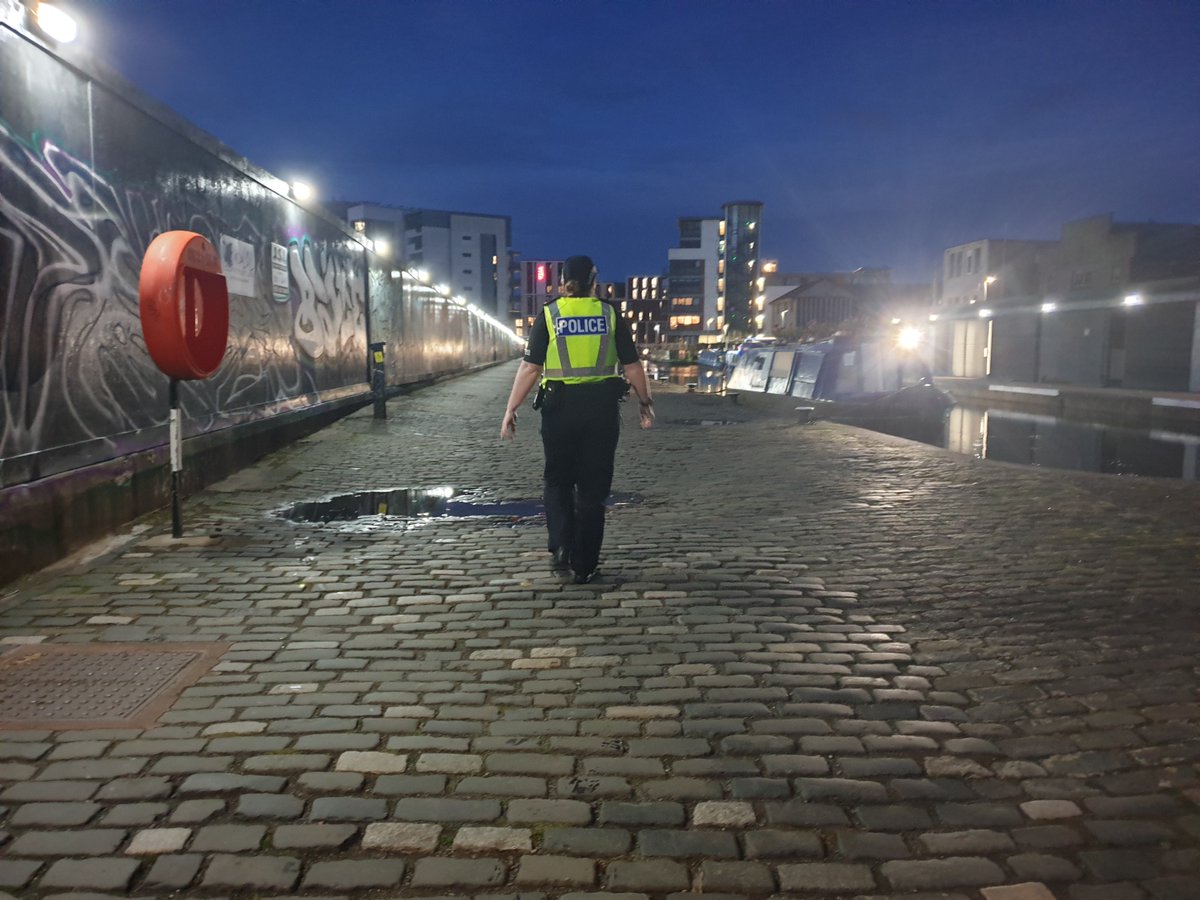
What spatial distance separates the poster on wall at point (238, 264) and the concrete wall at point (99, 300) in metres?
0.04

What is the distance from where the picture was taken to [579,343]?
17.9ft

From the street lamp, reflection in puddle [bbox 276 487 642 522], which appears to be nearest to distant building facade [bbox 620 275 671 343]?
the street lamp

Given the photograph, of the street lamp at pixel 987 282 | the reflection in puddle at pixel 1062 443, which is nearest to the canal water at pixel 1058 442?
the reflection in puddle at pixel 1062 443

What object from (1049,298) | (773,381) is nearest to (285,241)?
(773,381)

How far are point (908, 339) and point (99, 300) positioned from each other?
59.1 ft

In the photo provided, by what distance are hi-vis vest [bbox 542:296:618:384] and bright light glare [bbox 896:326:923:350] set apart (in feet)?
55.4

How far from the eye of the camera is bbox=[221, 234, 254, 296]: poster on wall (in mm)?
10203

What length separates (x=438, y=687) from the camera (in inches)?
154

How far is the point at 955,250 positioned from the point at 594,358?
73.7 metres

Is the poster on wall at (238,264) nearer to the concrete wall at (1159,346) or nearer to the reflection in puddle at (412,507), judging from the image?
the reflection in puddle at (412,507)

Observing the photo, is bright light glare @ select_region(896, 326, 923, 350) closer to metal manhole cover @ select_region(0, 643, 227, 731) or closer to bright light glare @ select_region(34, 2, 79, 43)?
bright light glare @ select_region(34, 2, 79, 43)

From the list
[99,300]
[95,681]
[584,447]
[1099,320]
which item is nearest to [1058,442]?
[584,447]

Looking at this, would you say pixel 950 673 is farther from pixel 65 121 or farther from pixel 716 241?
pixel 716 241

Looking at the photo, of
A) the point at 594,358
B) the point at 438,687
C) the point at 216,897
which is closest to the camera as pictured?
the point at 216,897
